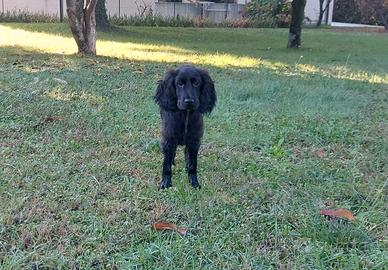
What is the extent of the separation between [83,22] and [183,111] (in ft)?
25.5

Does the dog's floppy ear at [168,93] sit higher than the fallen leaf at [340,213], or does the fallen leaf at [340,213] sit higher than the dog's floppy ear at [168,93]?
the dog's floppy ear at [168,93]

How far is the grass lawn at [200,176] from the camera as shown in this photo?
2.77 metres

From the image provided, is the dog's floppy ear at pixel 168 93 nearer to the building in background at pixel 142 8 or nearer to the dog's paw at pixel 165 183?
the dog's paw at pixel 165 183

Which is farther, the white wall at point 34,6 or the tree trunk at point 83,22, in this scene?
the white wall at point 34,6

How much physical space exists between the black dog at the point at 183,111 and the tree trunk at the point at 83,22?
743 cm

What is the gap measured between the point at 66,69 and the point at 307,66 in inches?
198

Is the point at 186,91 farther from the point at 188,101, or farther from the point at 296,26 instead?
the point at 296,26

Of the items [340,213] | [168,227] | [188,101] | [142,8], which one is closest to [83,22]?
[188,101]

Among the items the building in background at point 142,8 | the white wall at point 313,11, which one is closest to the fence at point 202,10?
the building in background at point 142,8

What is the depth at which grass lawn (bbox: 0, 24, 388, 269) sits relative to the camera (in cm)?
277

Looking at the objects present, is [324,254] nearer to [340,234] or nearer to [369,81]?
[340,234]

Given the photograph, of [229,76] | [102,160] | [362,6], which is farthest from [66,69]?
[362,6]

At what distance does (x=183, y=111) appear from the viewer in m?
3.69

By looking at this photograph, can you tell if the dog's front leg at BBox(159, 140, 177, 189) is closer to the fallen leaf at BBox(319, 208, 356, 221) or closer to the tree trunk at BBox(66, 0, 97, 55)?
the fallen leaf at BBox(319, 208, 356, 221)
